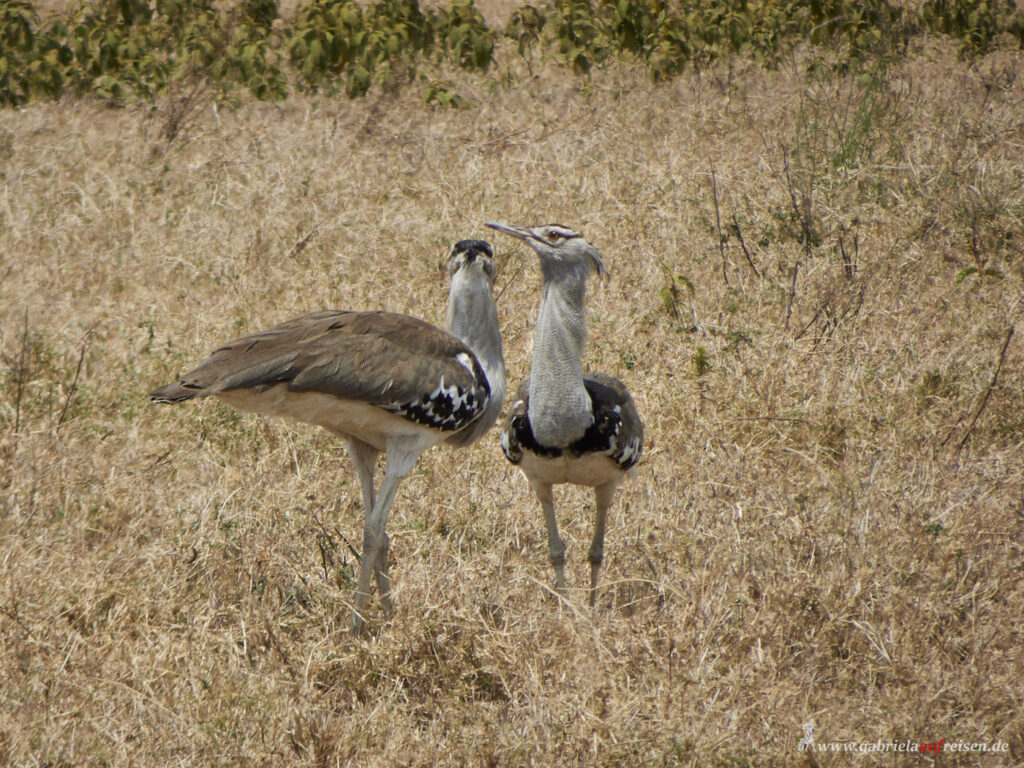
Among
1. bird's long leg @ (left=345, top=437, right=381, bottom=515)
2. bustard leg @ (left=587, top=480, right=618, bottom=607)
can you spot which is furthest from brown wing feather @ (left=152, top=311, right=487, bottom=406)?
bustard leg @ (left=587, top=480, right=618, bottom=607)

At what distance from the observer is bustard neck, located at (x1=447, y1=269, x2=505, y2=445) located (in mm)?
4027

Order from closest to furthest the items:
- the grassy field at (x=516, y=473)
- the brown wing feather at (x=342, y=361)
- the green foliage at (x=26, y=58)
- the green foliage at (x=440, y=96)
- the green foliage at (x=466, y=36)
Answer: the grassy field at (x=516, y=473), the brown wing feather at (x=342, y=361), the green foliage at (x=440, y=96), the green foliage at (x=26, y=58), the green foliage at (x=466, y=36)

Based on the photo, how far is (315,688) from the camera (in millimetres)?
3248

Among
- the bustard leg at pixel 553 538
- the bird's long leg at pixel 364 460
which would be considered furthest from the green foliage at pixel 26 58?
the bustard leg at pixel 553 538

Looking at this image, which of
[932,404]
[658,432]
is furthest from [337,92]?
[932,404]

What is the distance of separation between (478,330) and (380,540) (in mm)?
869

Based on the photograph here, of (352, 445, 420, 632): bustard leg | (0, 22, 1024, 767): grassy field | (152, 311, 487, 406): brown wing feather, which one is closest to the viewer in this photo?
(0, 22, 1024, 767): grassy field

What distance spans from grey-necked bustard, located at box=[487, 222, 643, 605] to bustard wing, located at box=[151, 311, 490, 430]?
0.24 metres

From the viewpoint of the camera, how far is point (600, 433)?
12.2ft

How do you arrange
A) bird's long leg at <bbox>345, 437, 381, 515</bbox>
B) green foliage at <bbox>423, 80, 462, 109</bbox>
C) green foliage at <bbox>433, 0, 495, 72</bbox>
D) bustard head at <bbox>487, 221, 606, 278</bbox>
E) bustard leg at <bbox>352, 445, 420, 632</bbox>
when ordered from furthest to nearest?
green foliage at <bbox>433, 0, 495, 72</bbox> < green foliage at <bbox>423, 80, 462, 109</bbox> < bird's long leg at <bbox>345, 437, 381, 515</bbox> < bustard head at <bbox>487, 221, 606, 278</bbox> < bustard leg at <bbox>352, 445, 420, 632</bbox>

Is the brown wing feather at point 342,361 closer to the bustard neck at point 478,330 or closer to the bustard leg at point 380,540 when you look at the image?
the bustard neck at point 478,330

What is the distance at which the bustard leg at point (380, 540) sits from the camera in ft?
12.0

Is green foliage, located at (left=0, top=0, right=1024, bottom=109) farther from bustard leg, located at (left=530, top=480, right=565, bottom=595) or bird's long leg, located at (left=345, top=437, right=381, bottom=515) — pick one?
bustard leg, located at (left=530, top=480, right=565, bottom=595)

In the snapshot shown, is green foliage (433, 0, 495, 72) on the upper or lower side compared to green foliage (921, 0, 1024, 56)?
lower
